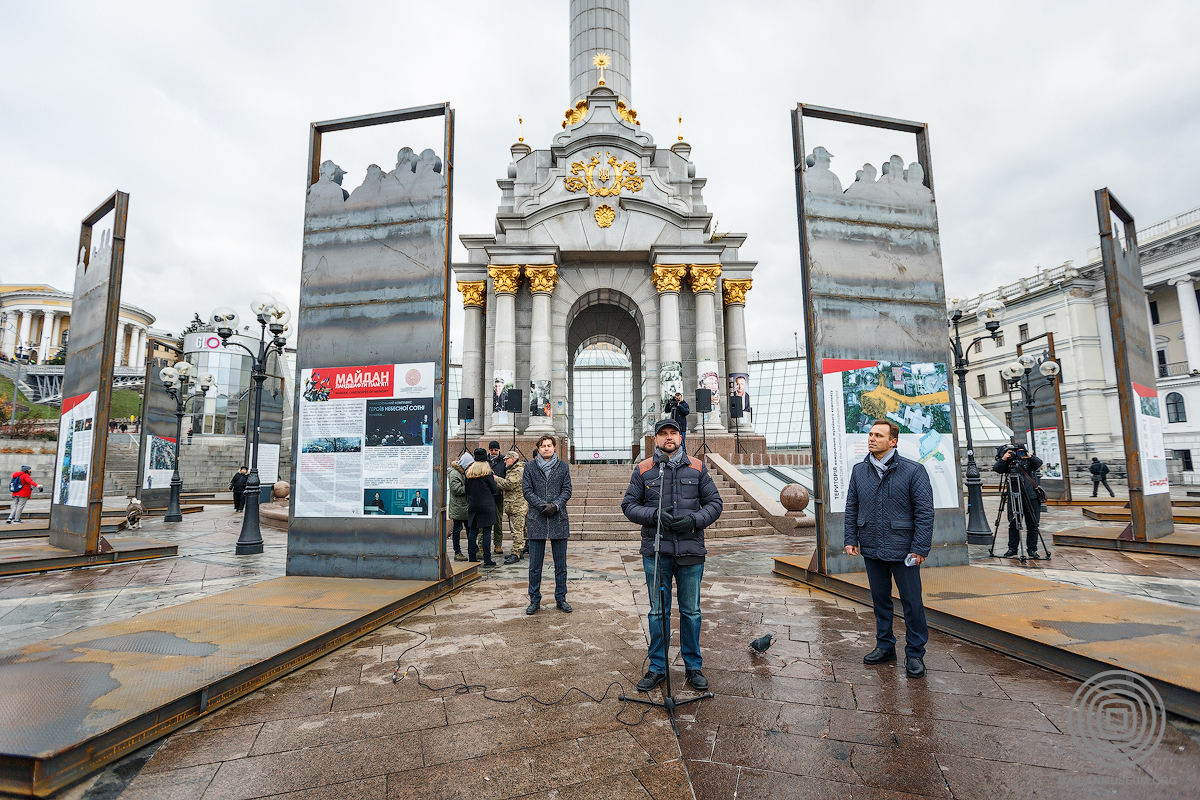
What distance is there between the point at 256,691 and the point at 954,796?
4331 mm

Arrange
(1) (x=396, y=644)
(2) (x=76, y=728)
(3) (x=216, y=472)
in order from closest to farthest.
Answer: (2) (x=76, y=728)
(1) (x=396, y=644)
(3) (x=216, y=472)

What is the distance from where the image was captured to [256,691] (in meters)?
4.19

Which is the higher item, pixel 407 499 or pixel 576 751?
pixel 407 499

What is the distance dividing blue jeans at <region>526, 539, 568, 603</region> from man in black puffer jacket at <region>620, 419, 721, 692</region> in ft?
7.48

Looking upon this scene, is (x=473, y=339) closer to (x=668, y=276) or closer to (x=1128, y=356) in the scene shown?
(x=668, y=276)

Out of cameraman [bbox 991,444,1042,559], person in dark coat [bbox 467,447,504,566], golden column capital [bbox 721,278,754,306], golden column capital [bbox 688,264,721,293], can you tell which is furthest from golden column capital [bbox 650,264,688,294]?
person in dark coat [bbox 467,447,504,566]

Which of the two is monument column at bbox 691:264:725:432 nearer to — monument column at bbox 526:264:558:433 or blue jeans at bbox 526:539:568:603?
monument column at bbox 526:264:558:433

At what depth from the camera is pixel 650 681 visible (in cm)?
413

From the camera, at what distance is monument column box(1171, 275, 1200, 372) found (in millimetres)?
41250

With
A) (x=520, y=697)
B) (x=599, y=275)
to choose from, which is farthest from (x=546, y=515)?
(x=599, y=275)

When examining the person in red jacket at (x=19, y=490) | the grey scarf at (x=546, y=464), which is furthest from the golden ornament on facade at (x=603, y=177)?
the person in red jacket at (x=19, y=490)

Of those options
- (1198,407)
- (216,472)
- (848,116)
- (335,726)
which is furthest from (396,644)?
(1198,407)

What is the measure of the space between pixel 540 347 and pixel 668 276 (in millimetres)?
5826

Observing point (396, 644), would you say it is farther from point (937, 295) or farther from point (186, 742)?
point (937, 295)
